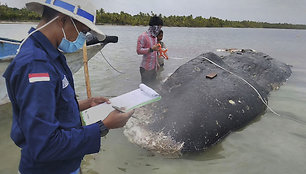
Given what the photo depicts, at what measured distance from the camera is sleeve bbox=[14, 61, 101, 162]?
1.23 metres

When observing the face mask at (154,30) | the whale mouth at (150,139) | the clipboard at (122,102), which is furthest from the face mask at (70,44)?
the face mask at (154,30)

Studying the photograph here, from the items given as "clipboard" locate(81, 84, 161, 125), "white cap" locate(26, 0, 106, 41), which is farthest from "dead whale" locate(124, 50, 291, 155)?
"white cap" locate(26, 0, 106, 41)

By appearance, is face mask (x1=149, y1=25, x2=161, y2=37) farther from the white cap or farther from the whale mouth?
the white cap

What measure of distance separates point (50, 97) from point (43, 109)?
2.7 inches

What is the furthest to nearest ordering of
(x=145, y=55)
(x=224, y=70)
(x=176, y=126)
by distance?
(x=145, y=55) → (x=224, y=70) → (x=176, y=126)

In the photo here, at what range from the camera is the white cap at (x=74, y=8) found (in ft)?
4.66

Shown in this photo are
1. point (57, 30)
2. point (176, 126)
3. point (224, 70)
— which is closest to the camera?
point (57, 30)

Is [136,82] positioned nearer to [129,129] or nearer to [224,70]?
[224,70]

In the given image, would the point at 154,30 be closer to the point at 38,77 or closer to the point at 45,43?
the point at 45,43

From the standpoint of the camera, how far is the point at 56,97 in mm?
1386

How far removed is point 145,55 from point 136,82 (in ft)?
9.72

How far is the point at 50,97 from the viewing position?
128 centimetres

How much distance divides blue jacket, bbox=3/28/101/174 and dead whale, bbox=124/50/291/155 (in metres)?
2.11

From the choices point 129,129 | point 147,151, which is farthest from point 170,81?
point 147,151
